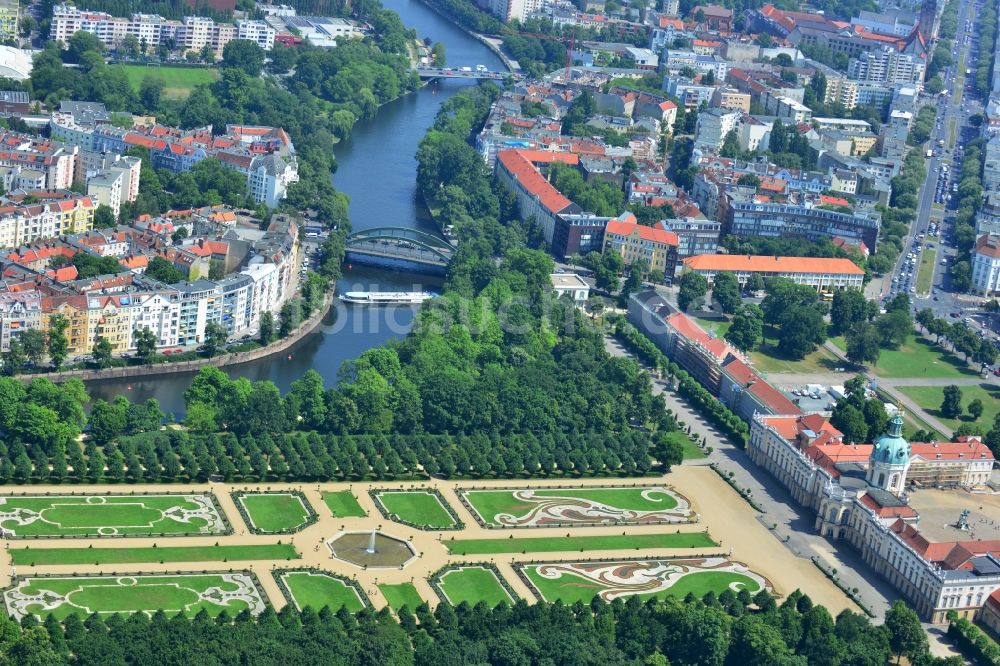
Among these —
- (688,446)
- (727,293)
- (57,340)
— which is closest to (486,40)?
(727,293)

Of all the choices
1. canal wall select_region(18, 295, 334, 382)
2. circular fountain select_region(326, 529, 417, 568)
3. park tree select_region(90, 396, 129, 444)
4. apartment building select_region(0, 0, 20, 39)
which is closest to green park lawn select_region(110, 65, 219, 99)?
apartment building select_region(0, 0, 20, 39)

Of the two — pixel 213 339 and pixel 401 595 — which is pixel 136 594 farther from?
pixel 213 339

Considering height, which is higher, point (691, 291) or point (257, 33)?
point (257, 33)

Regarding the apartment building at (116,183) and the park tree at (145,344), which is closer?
the park tree at (145,344)

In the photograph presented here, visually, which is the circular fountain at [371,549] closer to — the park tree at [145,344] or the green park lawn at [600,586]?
the green park lawn at [600,586]

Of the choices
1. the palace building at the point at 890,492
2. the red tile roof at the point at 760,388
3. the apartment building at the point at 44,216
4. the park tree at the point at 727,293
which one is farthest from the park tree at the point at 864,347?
the apartment building at the point at 44,216

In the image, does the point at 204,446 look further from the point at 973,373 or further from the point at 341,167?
the point at 341,167

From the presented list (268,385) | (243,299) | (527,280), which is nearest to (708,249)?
(527,280)
